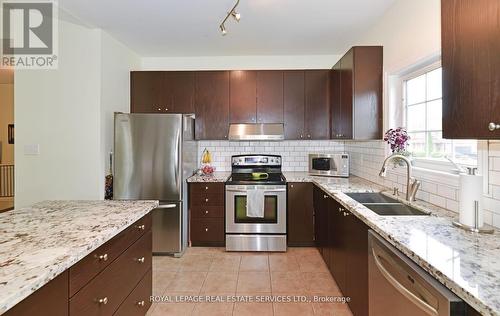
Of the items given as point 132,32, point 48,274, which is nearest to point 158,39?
point 132,32

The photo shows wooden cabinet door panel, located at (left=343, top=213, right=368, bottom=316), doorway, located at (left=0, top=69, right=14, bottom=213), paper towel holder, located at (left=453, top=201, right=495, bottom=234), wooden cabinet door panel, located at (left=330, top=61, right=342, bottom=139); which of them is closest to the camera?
paper towel holder, located at (left=453, top=201, right=495, bottom=234)

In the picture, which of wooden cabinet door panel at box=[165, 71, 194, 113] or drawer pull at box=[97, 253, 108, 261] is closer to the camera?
drawer pull at box=[97, 253, 108, 261]

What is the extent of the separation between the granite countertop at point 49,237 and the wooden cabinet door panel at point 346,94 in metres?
2.14

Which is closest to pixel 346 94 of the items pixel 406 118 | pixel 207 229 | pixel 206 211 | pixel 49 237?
pixel 406 118

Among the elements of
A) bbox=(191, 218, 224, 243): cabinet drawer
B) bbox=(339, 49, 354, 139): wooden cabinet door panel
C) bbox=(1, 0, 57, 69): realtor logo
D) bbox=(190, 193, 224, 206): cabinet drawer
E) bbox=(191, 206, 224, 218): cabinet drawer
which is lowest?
bbox=(191, 218, 224, 243): cabinet drawer

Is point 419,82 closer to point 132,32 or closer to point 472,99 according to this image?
point 472,99

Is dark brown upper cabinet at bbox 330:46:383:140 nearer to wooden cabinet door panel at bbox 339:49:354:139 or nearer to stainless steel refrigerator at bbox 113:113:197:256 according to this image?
wooden cabinet door panel at bbox 339:49:354:139

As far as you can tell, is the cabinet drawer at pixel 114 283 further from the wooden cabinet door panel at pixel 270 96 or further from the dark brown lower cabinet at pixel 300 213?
the wooden cabinet door panel at pixel 270 96

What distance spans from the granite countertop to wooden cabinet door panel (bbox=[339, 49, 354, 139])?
2.14 m

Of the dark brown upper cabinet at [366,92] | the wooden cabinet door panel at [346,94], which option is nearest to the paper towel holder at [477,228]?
the dark brown upper cabinet at [366,92]

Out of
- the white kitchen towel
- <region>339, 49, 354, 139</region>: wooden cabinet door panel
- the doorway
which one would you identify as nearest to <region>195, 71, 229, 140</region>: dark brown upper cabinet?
the white kitchen towel

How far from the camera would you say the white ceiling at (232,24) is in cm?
253

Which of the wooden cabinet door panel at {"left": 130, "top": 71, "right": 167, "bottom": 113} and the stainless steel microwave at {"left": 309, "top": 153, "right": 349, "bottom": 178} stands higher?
the wooden cabinet door panel at {"left": 130, "top": 71, "right": 167, "bottom": 113}

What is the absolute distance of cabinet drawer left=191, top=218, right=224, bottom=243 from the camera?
3490 mm
